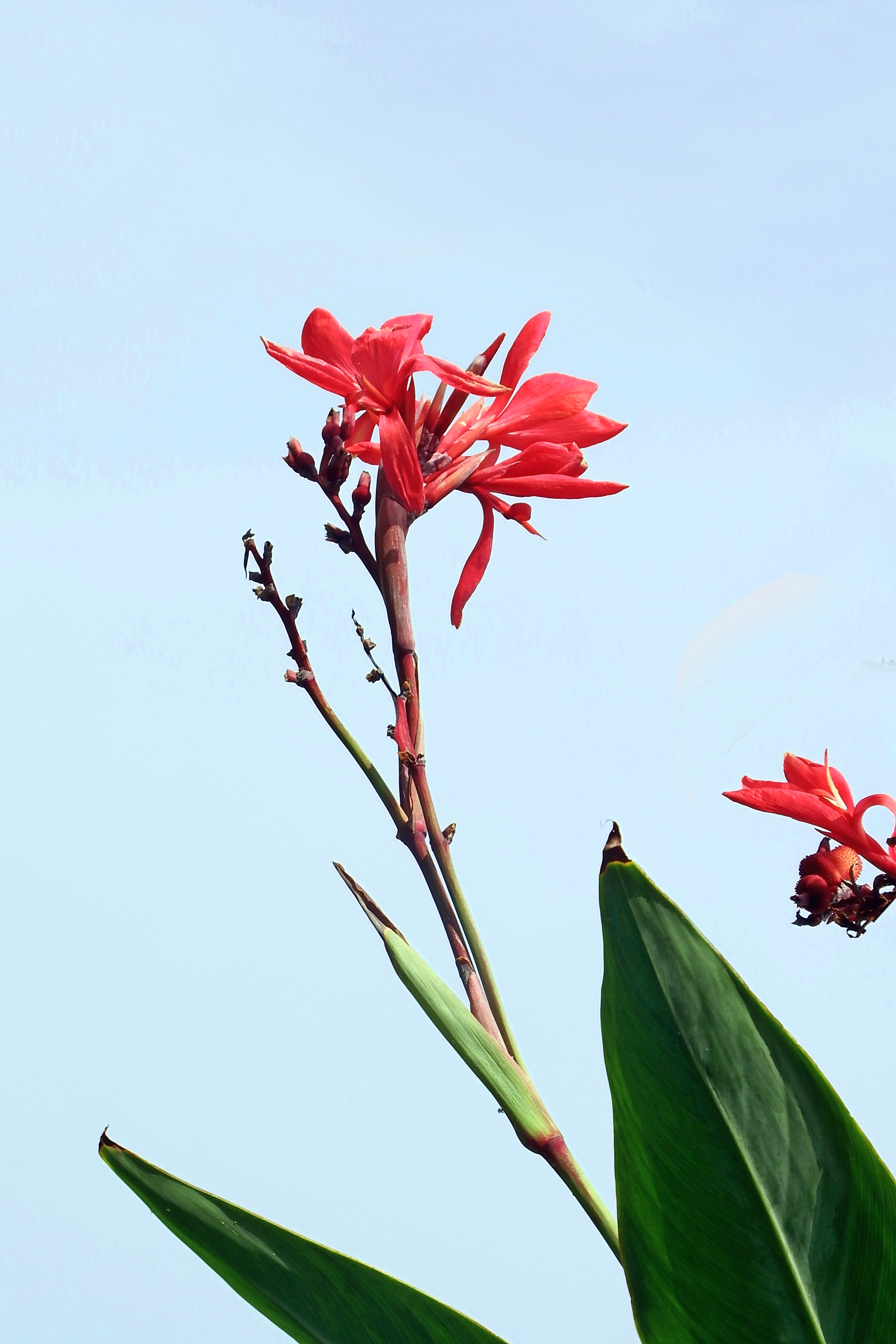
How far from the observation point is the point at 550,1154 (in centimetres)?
40

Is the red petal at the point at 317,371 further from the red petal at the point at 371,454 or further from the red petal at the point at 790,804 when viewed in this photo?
the red petal at the point at 790,804

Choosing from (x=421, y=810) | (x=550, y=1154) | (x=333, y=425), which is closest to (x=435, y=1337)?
(x=550, y=1154)

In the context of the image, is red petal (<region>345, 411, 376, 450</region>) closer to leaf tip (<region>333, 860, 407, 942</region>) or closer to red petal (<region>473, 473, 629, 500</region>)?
red petal (<region>473, 473, 629, 500</region>)

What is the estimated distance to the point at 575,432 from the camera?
56 cm

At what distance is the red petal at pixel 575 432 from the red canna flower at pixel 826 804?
7.2 inches

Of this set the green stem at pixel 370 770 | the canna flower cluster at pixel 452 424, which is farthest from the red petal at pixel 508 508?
the green stem at pixel 370 770

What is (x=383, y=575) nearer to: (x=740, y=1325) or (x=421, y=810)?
(x=421, y=810)

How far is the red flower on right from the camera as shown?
0.46 meters

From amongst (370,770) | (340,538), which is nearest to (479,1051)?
(370,770)

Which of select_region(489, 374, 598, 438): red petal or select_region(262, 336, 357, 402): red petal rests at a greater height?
select_region(262, 336, 357, 402): red petal

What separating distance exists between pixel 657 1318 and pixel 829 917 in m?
0.16

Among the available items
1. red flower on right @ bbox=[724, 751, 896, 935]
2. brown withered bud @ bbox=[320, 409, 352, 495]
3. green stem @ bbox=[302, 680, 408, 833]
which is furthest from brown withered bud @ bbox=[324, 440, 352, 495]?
red flower on right @ bbox=[724, 751, 896, 935]

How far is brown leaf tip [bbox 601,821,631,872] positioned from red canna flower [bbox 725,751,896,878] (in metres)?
0.13

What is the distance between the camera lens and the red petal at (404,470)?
1.61 ft
